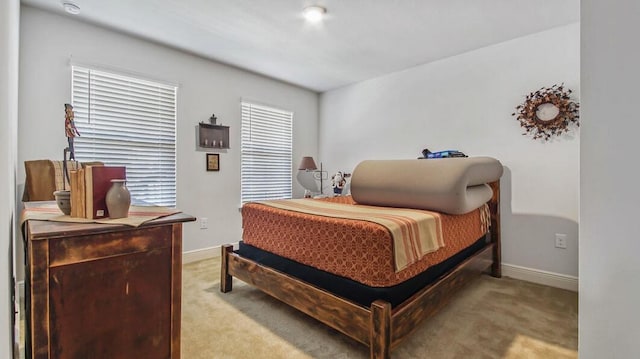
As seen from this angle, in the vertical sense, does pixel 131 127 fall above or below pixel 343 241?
above

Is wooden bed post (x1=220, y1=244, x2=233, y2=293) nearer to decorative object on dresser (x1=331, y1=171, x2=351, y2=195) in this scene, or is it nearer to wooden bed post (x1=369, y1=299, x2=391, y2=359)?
wooden bed post (x1=369, y1=299, x2=391, y2=359)

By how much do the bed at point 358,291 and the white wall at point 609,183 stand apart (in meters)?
0.87

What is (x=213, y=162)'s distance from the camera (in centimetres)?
350

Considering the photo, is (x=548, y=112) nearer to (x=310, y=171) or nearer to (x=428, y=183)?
(x=428, y=183)

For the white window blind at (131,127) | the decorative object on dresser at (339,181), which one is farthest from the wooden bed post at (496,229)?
the white window blind at (131,127)

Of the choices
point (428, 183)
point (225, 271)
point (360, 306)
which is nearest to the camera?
point (360, 306)

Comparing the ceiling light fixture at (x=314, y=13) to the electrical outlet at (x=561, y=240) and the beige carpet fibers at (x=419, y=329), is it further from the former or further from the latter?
the electrical outlet at (x=561, y=240)

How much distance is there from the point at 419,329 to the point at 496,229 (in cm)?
160

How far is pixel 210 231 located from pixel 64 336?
2.55 metres

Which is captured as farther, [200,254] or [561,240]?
[200,254]

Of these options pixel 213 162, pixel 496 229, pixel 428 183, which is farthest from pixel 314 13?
pixel 496 229

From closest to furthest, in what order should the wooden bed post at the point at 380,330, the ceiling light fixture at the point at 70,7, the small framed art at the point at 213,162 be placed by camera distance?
the wooden bed post at the point at 380,330 → the ceiling light fixture at the point at 70,7 → the small framed art at the point at 213,162

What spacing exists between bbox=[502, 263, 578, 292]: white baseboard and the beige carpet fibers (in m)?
0.11

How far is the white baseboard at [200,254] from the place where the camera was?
3.26m
